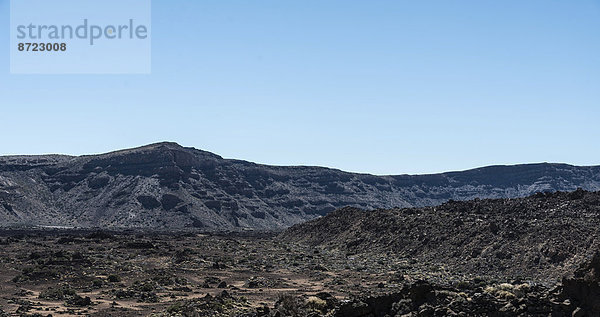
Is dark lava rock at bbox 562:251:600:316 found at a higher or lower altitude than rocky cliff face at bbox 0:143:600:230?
lower

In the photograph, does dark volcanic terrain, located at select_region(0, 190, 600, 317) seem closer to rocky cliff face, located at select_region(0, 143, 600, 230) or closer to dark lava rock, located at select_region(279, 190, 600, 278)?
dark lava rock, located at select_region(279, 190, 600, 278)

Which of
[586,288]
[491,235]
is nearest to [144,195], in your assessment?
[491,235]

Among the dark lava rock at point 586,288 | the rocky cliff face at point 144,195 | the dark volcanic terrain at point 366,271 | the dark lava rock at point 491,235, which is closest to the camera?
the dark lava rock at point 586,288

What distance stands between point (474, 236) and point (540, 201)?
973 cm

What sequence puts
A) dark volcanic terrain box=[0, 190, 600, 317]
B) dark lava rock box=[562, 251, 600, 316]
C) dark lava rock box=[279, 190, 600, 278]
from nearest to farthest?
dark lava rock box=[562, 251, 600, 316] → dark volcanic terrain box=[0, 190, 600, 317] → dark lava rock box=[279, 190, 600, 278]

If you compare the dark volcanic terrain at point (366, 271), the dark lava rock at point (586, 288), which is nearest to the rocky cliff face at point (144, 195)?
the dark volcanic terrain at point (366, 271)

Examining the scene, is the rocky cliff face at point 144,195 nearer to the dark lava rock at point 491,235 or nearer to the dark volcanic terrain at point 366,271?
the dark volcanic terrain at point 366,271

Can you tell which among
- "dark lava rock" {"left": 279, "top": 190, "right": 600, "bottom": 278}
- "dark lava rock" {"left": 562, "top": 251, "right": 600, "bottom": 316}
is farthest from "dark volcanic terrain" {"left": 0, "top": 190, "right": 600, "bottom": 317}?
"dark lava rock" {"left": 279, "top": 190, "right": 600, "bottom": 278}

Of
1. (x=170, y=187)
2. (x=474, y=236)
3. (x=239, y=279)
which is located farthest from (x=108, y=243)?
(x=170, y=187)

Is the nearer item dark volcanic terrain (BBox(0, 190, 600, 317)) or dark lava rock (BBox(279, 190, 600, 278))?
dark volcanic terrain (BBox(0, 190, 600, 317))

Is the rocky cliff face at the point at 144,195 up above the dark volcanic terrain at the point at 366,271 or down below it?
above

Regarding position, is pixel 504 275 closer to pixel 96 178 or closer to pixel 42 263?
pixel 42 263

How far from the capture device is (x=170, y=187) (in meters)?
171

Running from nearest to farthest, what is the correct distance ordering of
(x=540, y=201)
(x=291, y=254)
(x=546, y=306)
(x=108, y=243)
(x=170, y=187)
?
(x=546, y=306) < (x=540, y=201) < (x=291, y=254) < (x=108, y=243) < (x=170, y=187)
